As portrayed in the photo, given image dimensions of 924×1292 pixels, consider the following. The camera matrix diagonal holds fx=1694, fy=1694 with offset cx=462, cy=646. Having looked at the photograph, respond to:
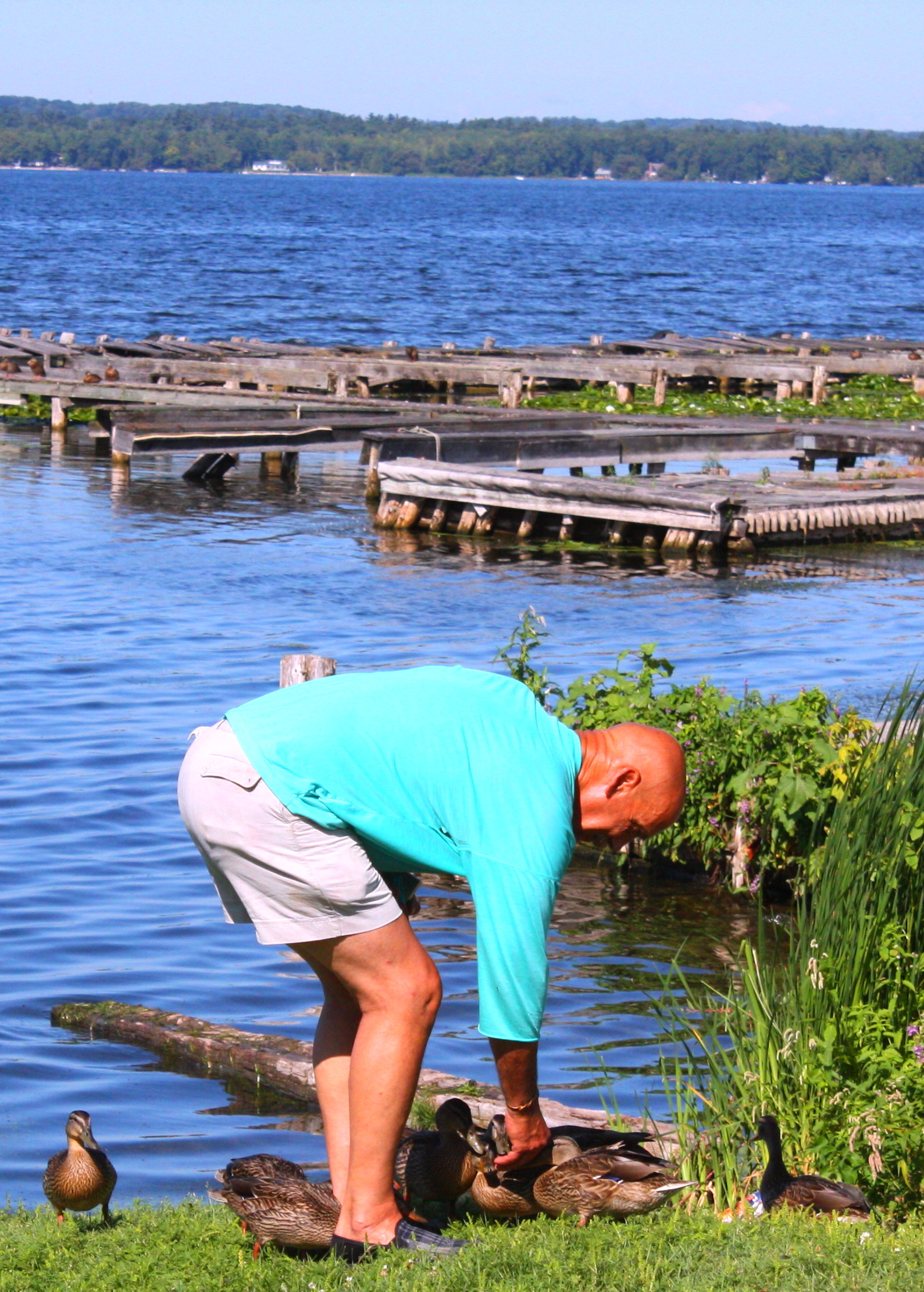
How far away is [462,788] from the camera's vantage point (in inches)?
163

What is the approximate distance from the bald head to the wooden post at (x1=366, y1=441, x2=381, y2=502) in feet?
57.1

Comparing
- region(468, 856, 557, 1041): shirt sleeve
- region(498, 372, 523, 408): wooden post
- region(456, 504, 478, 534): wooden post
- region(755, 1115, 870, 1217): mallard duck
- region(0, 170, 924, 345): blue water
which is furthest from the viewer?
region(0, 170, 924, 345): blue water

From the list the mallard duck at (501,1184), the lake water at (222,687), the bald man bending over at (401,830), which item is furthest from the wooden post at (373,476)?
the bald man bending over at (401,830)

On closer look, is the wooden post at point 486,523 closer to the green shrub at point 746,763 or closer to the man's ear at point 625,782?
the green shrub at point 746,763

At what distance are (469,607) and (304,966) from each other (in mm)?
7969

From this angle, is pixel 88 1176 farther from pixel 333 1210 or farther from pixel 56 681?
pixel 56 681

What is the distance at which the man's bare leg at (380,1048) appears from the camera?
4.25 metres

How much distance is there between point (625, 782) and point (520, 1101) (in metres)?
0.85

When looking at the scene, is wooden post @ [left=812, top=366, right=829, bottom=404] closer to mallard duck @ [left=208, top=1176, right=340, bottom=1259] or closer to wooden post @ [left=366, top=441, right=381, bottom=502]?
wooden post @ [left=366, top=441, right=381, bottom=502]

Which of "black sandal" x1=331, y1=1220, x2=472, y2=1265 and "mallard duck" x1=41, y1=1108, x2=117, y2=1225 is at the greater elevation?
"black sandal" x1=331, y1=1220, x2=472, y2=1265

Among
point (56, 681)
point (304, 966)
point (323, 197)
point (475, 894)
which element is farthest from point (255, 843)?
point (323, 197)

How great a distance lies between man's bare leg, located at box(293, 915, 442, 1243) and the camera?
4.25 meters

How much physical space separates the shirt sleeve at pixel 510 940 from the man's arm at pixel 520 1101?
0.07m

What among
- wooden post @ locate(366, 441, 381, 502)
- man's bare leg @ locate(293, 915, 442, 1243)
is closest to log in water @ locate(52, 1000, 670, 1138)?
man's bare leg @ locate(293, 915, 442, 1243)
